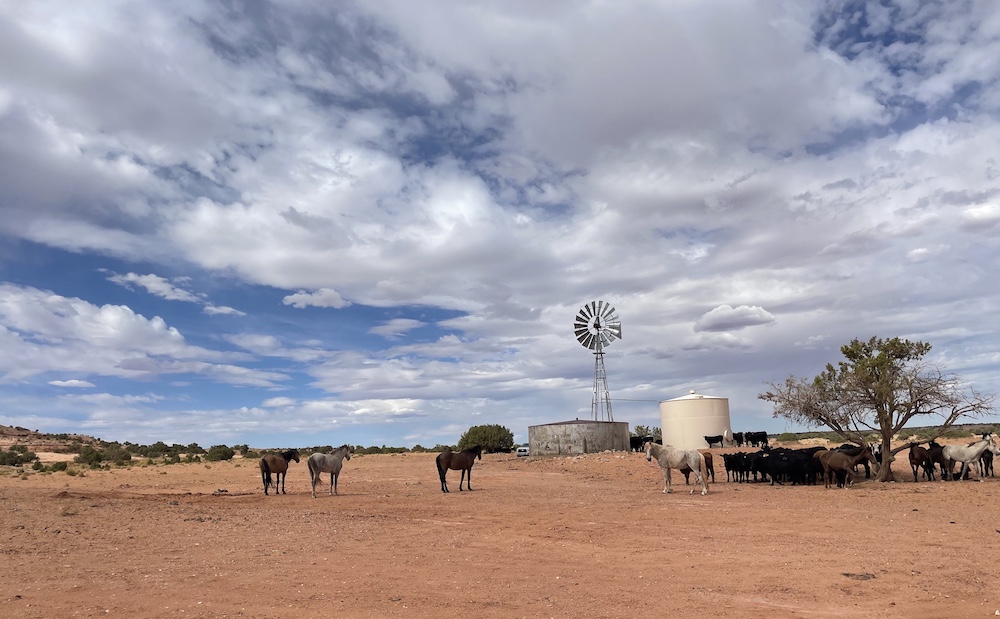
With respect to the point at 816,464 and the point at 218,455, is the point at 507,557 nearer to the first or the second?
the point at 816,464

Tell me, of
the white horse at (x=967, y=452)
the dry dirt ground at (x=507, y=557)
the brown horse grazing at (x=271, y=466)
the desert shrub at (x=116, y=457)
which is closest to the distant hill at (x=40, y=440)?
the desert shrub at (x=116, y=457)

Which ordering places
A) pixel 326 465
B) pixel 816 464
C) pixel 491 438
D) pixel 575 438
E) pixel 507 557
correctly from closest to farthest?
pixel 507 557
pixel 326 465
pixel 816 464
pixel 575 438
pixel 491 438

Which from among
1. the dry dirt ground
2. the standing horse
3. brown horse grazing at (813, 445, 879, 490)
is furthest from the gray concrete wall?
the dry dirt ground

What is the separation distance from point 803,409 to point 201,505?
851 inches

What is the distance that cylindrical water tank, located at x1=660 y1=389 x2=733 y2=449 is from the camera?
1793 inches

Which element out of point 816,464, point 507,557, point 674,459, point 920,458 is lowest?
point 507,557

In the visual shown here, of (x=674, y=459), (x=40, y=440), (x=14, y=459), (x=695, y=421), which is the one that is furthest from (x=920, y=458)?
(x=40, y=440)

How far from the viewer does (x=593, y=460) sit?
39.6m

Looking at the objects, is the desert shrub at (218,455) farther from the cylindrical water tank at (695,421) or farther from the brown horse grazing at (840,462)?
the brown horse grazing at (840,462)

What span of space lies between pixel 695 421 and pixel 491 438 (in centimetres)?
3056

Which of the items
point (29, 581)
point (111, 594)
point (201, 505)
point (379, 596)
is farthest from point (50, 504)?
point (379, 596)

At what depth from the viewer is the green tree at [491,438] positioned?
71.9 meters

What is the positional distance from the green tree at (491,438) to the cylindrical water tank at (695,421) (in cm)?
2816

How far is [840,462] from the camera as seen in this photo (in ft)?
80.1
